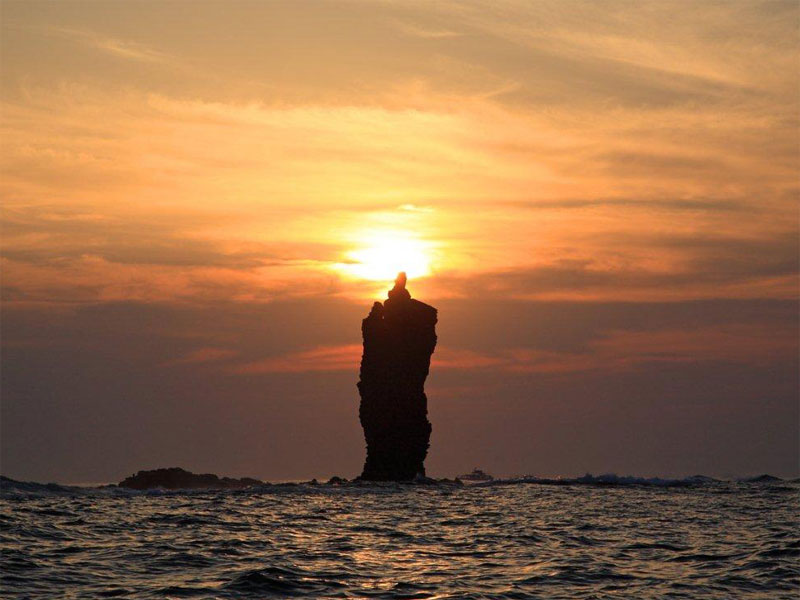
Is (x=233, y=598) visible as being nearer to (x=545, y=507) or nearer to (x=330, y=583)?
(x=330, y=583)

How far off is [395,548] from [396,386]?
65595 mm

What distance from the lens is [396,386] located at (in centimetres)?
10306

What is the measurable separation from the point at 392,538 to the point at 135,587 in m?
14.6

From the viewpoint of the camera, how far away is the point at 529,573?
31.6 meters

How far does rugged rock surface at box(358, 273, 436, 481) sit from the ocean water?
38.7 meters

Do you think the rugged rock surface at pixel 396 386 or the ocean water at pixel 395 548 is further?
the rugged rock surface at pixel 396 386

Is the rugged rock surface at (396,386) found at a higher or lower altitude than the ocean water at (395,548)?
higher

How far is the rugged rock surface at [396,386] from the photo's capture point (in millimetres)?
102312

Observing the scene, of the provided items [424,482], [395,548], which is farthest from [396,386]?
[395,548]

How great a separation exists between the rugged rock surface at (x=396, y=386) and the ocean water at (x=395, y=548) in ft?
127

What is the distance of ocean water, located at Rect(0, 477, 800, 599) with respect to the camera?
28.9 m

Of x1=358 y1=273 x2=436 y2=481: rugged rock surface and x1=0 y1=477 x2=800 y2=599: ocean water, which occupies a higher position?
x1=358 y1=273 x2=436 y2=481: rugged rock surface

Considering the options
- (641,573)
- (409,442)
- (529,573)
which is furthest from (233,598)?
(409,442)

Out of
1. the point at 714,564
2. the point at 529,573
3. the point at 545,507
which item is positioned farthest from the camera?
the point at 545,507
